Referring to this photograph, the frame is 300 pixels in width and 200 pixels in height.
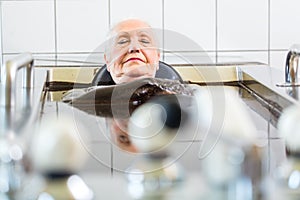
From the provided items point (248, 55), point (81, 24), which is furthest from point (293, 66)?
point (81, 24)

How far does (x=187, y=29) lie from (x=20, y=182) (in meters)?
1.29

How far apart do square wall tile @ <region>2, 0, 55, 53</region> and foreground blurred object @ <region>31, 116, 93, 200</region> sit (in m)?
1.29

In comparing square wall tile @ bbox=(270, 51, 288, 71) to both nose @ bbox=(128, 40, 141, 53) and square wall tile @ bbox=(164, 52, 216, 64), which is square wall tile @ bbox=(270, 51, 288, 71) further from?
nose @ bbox=(128, 40, 141, 53)

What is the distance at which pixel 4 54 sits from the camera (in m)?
1.61

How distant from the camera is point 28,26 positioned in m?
1.61

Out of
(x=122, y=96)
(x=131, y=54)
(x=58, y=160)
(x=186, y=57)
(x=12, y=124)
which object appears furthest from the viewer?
(x=186, y=57)

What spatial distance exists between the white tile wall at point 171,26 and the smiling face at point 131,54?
391 millimetres

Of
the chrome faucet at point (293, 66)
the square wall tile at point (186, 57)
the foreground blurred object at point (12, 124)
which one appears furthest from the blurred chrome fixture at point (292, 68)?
the square wall tile at point (186, 57)

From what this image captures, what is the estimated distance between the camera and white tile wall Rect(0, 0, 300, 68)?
5.27 ft

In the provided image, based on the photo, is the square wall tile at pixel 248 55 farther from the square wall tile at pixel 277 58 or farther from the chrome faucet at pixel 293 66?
the chrome faucet at pixel 293 66

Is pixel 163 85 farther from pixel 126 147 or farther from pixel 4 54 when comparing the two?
pixel 4 54

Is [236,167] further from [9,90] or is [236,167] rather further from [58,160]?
[9,90]

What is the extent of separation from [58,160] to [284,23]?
142 centimetres

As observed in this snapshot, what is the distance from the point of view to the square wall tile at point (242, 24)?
163cm
